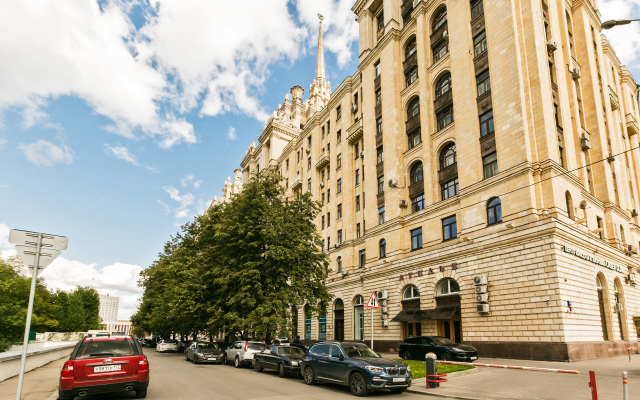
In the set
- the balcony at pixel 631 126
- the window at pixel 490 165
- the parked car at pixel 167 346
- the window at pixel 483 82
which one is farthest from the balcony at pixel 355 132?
the parked car at pixel 167 346

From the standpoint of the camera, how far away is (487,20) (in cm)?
2683

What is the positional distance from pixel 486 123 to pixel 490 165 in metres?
2.96

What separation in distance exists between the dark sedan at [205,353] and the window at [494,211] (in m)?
18.4

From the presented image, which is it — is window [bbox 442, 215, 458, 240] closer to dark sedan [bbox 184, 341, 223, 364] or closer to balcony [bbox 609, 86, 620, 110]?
dark sedan [bbox 184, 341, 223, 364]

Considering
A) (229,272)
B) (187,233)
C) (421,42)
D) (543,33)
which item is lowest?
(229,272)

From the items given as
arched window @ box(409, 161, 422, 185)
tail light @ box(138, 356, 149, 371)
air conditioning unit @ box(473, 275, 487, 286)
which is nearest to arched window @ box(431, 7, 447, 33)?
arched window @ box(409, 161, 422, 185)

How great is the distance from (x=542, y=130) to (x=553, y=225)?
19.9 feet

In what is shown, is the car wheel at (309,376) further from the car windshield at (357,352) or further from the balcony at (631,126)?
the balcony at (631,126)

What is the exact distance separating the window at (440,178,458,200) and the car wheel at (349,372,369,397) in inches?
728

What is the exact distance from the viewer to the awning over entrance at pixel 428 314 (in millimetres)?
24672

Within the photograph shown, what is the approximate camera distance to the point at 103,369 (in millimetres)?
9570

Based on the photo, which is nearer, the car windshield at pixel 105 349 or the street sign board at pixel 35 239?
the street sign board at pixel 35 239


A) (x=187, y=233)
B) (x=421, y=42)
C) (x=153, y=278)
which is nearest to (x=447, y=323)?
(x=421, y=42)

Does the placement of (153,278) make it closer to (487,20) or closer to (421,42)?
(421,42)
